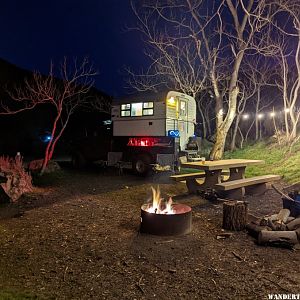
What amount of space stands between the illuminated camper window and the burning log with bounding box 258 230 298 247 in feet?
29.1

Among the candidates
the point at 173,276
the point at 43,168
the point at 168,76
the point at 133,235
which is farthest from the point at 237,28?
the point at 173,276

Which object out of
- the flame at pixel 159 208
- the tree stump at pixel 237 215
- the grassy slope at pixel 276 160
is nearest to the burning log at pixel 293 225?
the tree stump at pixel 237 215

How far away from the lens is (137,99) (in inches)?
516

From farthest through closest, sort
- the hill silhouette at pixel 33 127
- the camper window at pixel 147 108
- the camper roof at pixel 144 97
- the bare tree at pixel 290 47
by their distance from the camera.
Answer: the hill silhouette at pixel 33 127
the bare tree at pixel 290 47
the camper window at pixel 147 108
the camper roof at pixel 144 97

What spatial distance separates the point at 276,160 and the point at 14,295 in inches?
447

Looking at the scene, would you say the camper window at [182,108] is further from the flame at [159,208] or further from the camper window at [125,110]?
the flame at [159,208]

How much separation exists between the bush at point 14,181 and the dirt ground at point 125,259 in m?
0.97

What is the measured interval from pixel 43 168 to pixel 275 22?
38.2 ft

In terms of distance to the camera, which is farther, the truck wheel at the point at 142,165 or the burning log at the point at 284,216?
the truck wheel at the point at 142,165

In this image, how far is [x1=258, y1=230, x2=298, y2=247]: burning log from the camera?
167 inches

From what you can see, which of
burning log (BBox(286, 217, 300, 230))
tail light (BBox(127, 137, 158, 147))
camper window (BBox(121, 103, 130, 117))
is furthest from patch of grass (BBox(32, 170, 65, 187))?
burning log (BBox(286, 217, 300, 230))

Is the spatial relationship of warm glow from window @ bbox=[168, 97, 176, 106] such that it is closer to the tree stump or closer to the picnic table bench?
the picnic table bench

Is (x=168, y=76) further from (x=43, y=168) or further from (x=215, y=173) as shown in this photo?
(x=215, y=173)

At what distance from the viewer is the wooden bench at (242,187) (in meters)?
6.51
